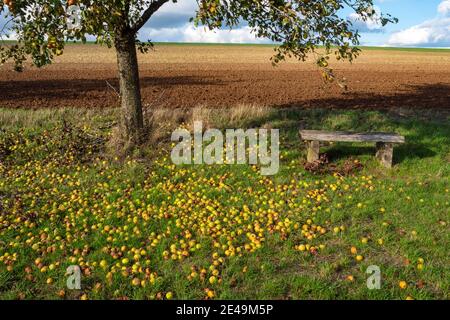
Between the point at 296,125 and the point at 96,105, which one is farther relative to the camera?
the point at 96,105

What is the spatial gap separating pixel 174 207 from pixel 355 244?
3.29 m

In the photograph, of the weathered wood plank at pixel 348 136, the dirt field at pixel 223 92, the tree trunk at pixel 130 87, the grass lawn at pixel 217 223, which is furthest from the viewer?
the dirt field at pixel 223 92

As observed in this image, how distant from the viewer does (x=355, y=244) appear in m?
5.78

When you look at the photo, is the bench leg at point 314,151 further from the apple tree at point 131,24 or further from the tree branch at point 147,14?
the tree branch at point 147,14

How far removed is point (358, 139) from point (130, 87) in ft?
19.1

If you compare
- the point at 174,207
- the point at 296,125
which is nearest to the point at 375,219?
the point at 174,207

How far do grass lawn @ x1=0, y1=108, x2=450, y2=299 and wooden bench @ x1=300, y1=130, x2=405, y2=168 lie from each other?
0.33 metres

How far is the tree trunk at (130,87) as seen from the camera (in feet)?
29.5

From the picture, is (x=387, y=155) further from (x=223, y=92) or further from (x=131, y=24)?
(x=223, y=92)

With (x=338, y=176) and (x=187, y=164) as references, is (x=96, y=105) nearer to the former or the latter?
(x=187, y=164)

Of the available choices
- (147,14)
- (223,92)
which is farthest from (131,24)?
(223,92)

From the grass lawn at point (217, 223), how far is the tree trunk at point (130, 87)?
0.76m

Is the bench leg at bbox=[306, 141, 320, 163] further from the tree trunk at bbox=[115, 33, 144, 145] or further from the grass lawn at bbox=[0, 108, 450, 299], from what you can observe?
the tree trunk at bbox=[115, 33, 144, 145]

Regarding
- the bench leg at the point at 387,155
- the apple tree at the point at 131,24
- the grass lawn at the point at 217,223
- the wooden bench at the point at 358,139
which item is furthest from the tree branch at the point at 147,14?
the bench leg at the point at 387,155
